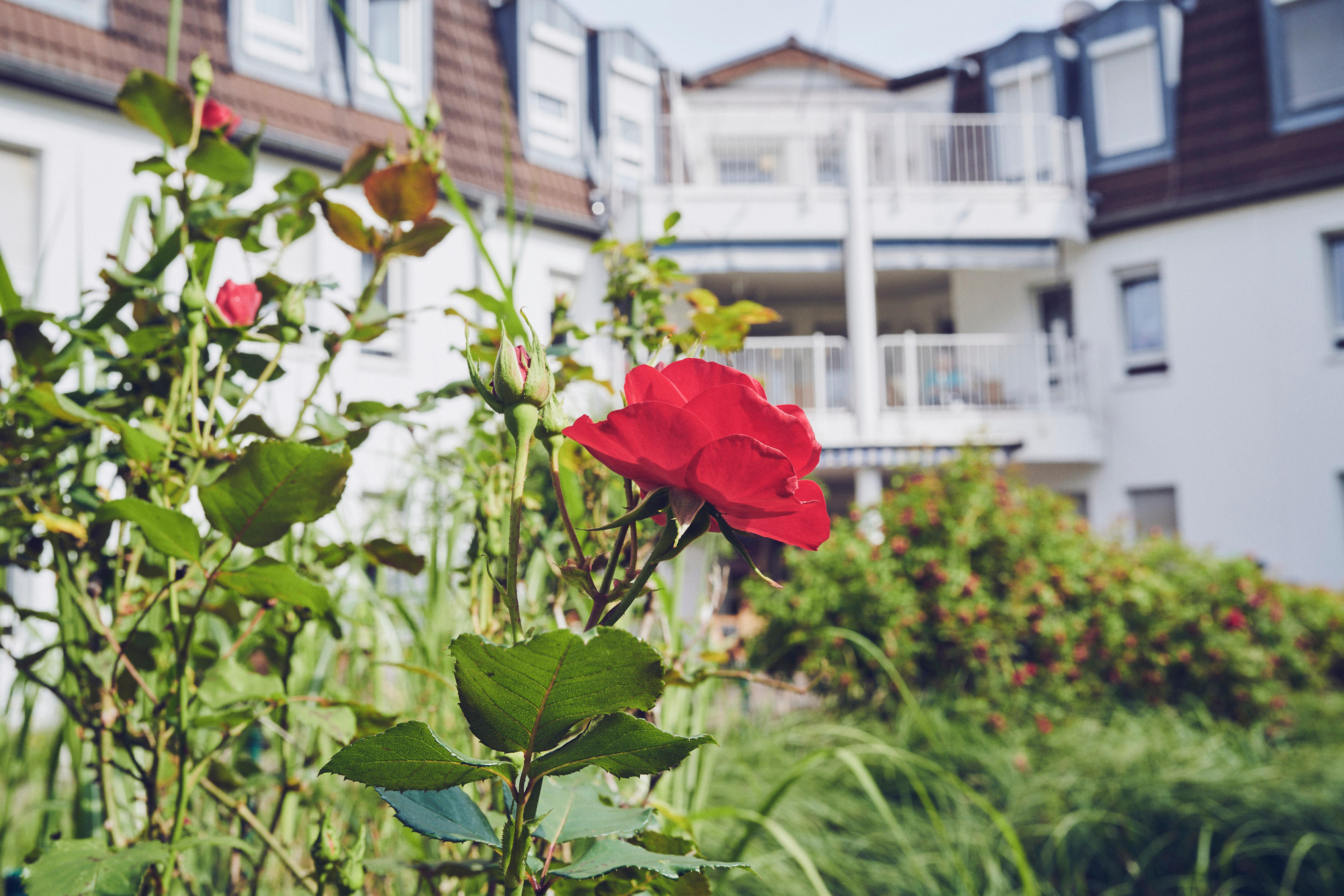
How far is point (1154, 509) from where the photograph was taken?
1086 centimetres

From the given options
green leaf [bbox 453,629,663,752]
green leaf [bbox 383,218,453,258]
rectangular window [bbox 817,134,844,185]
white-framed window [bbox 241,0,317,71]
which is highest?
rectangular window [bbox 817,134,844,185]

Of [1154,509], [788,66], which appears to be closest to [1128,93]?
[1154,509]

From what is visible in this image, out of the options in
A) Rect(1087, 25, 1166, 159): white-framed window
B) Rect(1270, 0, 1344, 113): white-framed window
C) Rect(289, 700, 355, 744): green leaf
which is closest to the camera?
Rect(289, 700, 355, 744): green leaf

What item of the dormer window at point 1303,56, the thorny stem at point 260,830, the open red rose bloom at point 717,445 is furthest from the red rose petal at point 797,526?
the dormer window at point 1303,56

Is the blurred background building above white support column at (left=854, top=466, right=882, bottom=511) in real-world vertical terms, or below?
above

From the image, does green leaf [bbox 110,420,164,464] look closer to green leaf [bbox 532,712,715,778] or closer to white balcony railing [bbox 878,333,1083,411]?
green leaf [bbox 532,712,715,778]

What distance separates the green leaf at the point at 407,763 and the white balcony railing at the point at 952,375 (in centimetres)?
997

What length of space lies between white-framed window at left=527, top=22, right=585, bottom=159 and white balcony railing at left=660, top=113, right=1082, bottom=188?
1.17 meters

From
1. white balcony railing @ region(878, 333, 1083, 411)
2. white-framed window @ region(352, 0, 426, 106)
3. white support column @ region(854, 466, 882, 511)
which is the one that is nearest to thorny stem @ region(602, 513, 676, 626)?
white-framed window @ region(352, 0, 426, 106)

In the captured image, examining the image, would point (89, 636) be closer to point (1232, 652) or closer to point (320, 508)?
point (320, 508)

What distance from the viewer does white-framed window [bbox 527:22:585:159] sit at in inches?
416

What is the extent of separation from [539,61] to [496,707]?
37.6 feet

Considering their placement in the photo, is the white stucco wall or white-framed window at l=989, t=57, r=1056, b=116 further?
white-framed window at l=989, t=57, r=1056, b=116

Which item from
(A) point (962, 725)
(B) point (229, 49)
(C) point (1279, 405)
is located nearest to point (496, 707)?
(A) point (962, 725)
